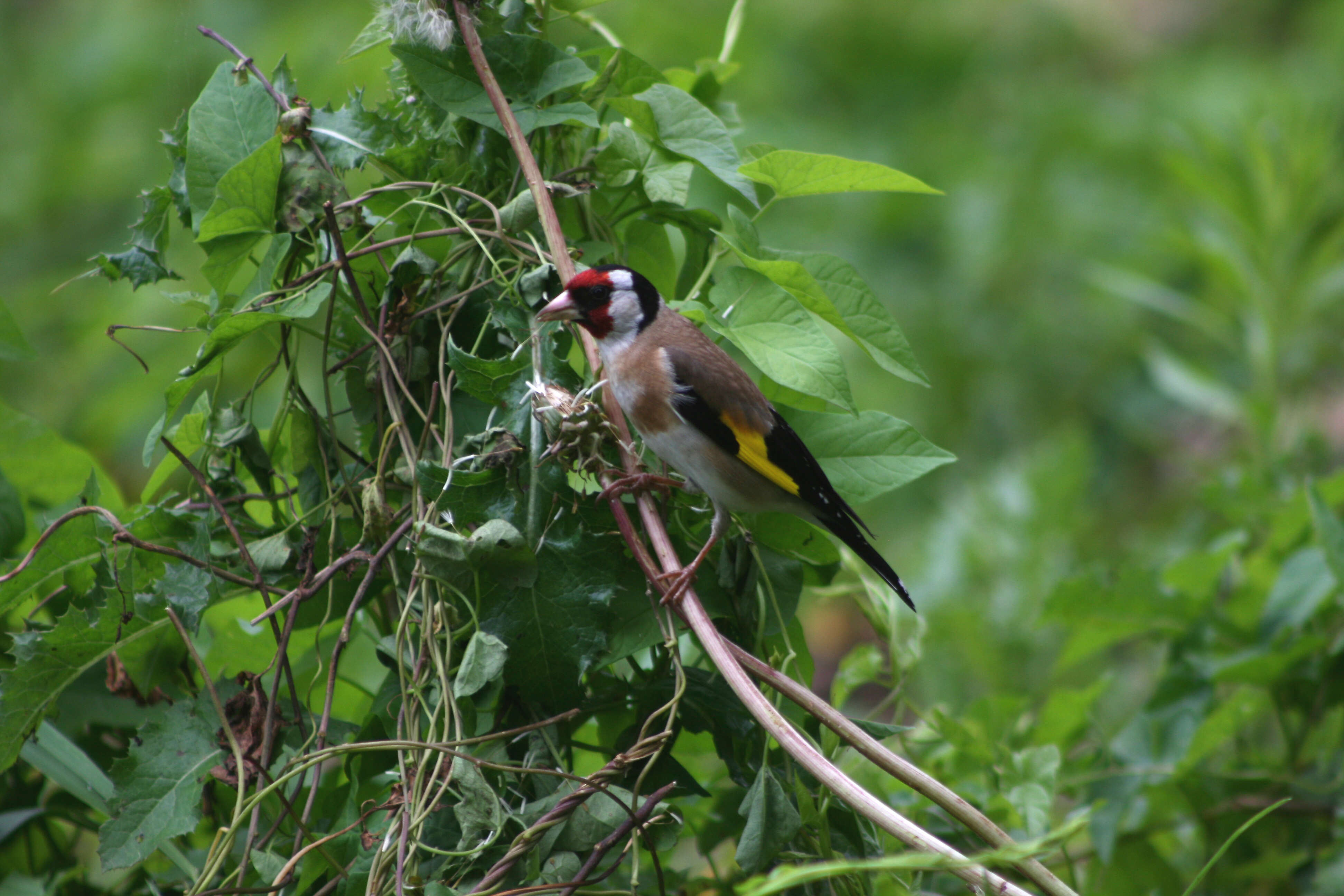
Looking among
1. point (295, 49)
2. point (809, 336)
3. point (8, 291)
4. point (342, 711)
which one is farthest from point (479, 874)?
point (8, 291)

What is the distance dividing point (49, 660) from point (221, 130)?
827mm

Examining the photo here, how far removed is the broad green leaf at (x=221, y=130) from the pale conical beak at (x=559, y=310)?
501 mm

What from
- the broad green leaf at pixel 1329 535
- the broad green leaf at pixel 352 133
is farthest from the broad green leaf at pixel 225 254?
the broad green leaf at pixel 1329 535

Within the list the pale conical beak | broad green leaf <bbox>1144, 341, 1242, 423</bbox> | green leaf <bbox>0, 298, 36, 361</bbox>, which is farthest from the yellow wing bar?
broad green leaf <bbox>1144, 341, 1242, 423</bbox>

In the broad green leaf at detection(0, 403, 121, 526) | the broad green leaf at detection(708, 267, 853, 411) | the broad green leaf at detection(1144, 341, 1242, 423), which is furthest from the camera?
the broad green leaf at detection(1144, 341, 1242, 423)

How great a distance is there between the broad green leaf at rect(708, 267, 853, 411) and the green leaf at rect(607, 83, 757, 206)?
0.16m

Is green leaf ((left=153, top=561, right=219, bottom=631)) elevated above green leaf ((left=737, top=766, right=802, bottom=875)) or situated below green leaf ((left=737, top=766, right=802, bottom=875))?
above

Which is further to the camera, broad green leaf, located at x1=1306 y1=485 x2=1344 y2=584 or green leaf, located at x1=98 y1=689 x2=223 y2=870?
broad green leaf, located at x1=1306 y1=485 x2=1344 y2=584

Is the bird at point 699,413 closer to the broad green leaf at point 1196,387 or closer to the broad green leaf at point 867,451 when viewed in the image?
the broad green leaf at point 867,451

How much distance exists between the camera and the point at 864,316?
1605 millimetres

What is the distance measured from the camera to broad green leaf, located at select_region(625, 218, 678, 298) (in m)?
1.72

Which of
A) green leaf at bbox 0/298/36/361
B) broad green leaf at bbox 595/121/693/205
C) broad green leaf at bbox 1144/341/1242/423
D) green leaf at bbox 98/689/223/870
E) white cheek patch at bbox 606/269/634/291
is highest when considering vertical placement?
broad green leaf at bbox 595/121/693/205

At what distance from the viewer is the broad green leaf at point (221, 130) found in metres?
1.57

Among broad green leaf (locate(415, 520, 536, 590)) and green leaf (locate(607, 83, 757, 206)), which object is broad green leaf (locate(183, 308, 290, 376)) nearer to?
broad green leaf (locate(415, 520, 536, 590))
